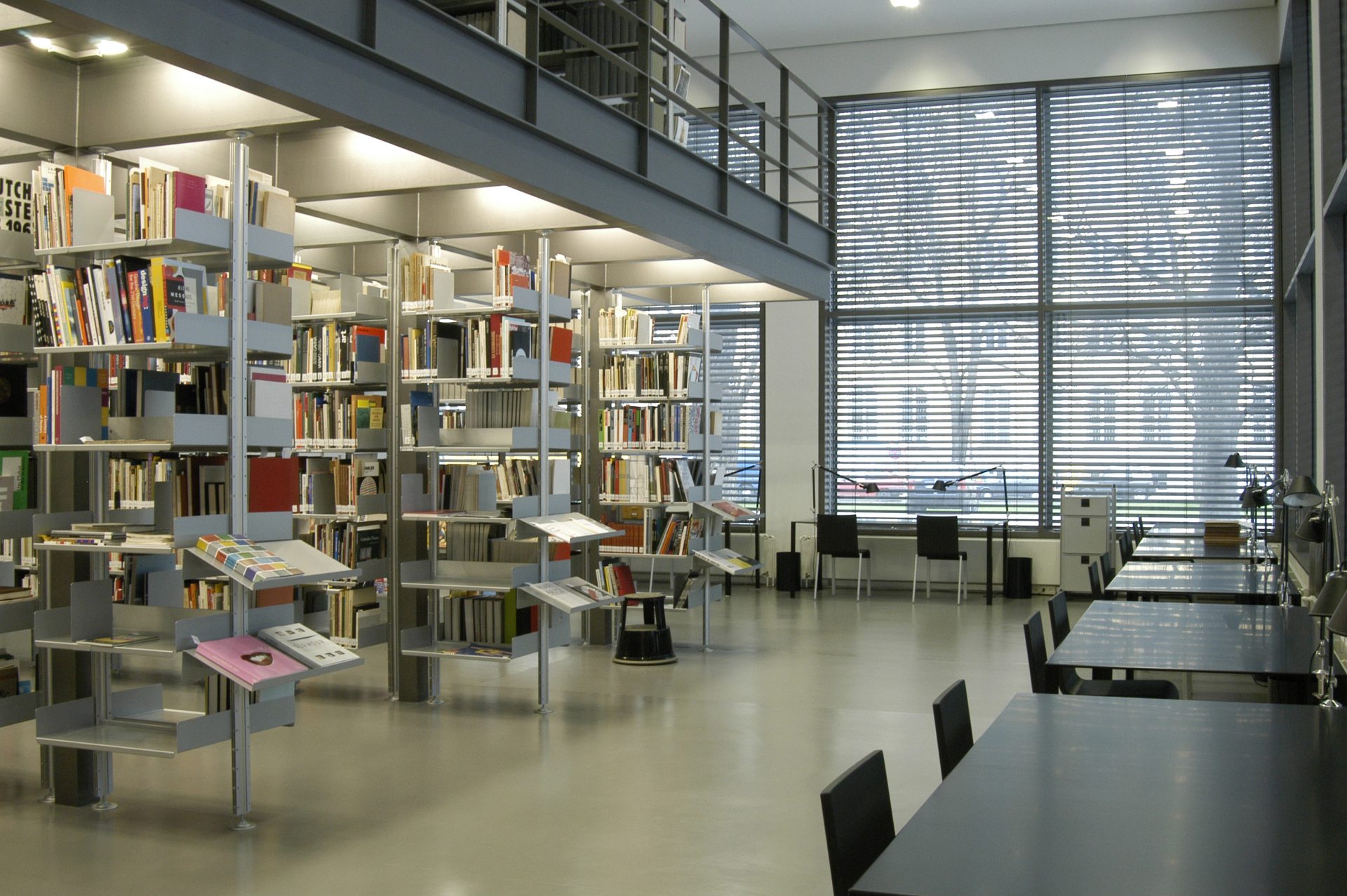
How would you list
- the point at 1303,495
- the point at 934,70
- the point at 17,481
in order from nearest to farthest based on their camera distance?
the point at 1303,495, the point at 17,481, the point at 934,70

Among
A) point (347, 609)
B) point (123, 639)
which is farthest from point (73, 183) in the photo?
point (347, 609)

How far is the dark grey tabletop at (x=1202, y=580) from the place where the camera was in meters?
5.66

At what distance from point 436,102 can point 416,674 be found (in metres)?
3.16

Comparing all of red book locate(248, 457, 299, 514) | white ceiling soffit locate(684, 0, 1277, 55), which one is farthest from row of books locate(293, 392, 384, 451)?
white ceiling soffit locate(684, 0, 1277, 55)

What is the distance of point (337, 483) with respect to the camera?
673 centimetres

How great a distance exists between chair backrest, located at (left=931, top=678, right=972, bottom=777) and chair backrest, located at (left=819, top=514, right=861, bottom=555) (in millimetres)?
8108

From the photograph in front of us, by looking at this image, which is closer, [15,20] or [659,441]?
[15,20]

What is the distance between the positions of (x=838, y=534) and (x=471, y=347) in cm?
582

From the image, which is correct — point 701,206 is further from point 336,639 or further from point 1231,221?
point 1231,221

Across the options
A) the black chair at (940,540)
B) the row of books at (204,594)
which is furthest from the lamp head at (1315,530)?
the black chair at (940,540)

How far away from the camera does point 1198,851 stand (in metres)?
1.89

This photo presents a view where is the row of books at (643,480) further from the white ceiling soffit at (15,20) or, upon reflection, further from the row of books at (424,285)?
the white ceiling soffit at (15,20)

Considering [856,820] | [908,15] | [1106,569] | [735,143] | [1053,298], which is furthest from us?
[735,143]

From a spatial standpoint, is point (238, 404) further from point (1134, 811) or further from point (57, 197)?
point (1134, 811)
